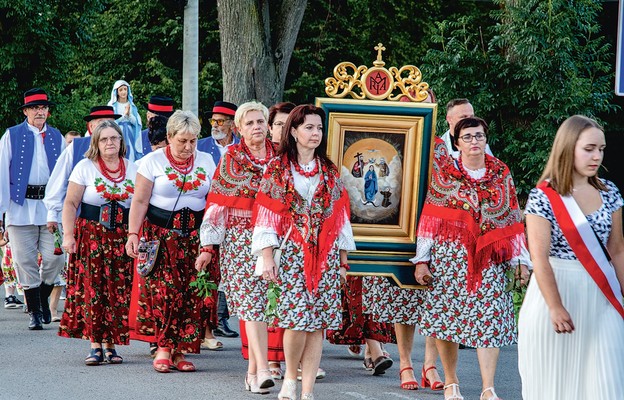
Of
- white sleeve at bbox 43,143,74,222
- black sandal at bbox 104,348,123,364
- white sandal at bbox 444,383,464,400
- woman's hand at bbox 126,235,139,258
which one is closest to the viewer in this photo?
white sandal at bbox 444,383,464,400

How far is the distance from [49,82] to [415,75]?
2026 cm

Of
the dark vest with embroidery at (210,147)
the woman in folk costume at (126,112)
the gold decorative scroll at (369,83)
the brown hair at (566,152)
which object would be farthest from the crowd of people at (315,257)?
the woman in folk costume at (126,112)

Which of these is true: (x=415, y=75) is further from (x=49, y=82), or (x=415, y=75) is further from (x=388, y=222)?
(x=49, y=82)

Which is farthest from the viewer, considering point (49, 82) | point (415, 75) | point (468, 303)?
point (49, 82)

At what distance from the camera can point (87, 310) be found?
1013 centimetres

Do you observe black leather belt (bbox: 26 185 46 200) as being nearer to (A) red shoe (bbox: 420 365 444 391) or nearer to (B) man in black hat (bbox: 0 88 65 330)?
(B) man in black hat (bbox: 0 88 65 330)

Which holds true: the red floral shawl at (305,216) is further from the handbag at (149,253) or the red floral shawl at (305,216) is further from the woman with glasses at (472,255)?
the handbag at (149,253)

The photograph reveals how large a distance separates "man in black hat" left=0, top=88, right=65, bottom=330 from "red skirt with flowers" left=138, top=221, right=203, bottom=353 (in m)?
3.11

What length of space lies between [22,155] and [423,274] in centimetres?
560

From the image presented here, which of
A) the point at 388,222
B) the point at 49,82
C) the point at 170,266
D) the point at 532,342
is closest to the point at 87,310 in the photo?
the point at 170,266

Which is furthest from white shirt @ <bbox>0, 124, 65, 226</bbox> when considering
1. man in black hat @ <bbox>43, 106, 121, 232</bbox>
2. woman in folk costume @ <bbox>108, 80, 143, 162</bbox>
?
woman in folk costume @ <bbox>108, 80, 143, 162</bbox>

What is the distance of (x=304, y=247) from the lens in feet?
26.7

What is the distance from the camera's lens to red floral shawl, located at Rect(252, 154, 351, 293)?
8.14 m

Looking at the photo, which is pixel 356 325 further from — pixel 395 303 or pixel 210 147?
pixel 210 147
